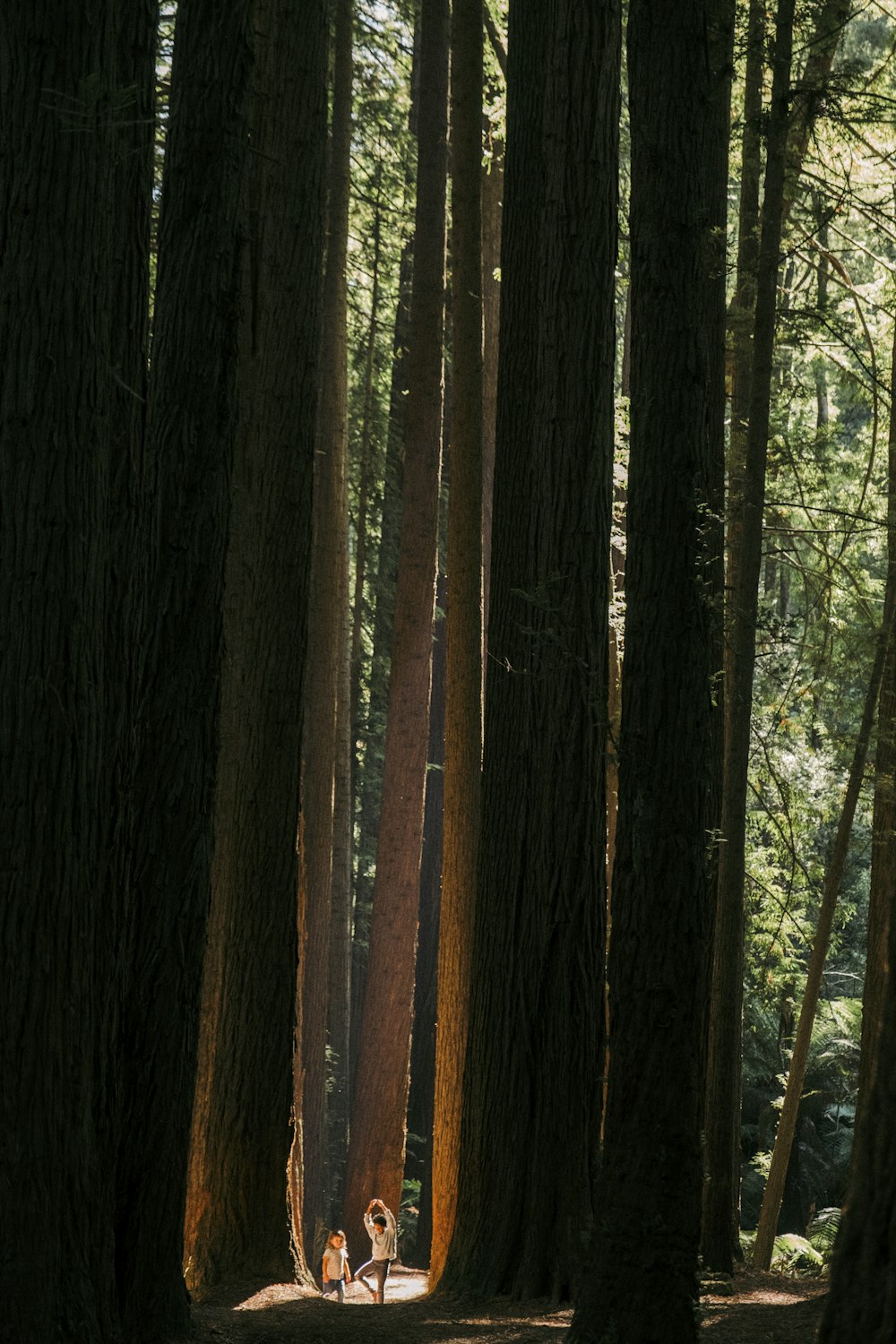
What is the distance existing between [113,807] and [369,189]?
53.8 feet

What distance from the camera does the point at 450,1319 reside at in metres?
7.05

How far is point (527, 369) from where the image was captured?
350 inches

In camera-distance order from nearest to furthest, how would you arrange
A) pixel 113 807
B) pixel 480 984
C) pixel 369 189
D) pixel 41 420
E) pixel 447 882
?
1. pixel 41 420
2. pixel 113 807
3. pixel 480 984
4. pixel 447 882
5. pixel 369 189

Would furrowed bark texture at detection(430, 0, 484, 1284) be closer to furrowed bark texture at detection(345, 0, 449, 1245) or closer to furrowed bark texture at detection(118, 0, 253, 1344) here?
furrowed bark texture at detection(345, 0, 449, 1245)

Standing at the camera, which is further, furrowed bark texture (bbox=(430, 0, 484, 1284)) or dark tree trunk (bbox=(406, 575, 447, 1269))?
dark tree trunk (bbox=(406, 575, 447, 1269))

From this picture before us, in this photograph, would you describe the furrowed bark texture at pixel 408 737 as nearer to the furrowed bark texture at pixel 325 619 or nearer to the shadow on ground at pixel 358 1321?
the furrowed bark texture at pixel 325 619

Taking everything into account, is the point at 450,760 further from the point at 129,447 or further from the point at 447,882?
the point at 129,447

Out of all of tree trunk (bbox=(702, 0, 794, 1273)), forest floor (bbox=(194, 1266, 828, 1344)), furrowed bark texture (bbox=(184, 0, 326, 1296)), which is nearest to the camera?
forest floor (bbox=(194, 1266, 828, 1344))

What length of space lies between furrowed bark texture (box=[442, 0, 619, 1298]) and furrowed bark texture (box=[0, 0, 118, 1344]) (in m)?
2.91

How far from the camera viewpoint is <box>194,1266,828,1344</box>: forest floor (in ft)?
19.3

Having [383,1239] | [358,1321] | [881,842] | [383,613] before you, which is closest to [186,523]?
[358,1321]

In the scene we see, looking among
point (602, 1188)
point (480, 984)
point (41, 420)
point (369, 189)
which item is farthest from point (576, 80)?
point (369, 189)

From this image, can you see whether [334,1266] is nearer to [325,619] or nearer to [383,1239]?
[383,1239]

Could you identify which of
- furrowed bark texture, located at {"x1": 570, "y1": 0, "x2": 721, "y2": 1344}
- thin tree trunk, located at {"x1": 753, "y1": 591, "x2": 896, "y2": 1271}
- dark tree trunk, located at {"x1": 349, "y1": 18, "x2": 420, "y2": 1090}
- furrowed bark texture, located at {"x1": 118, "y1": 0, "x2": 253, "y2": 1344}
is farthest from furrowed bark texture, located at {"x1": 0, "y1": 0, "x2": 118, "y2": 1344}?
dark tree trunk, located at {"x1": 349, "y1": 18, "x2": 420, "y2": 1090}
